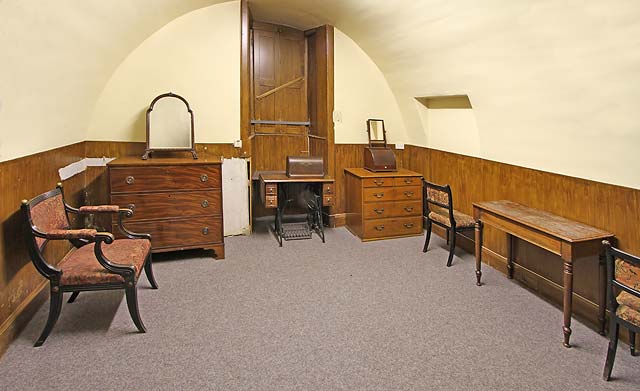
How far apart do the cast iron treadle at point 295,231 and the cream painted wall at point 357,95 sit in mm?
1082

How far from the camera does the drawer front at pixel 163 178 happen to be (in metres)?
3.46

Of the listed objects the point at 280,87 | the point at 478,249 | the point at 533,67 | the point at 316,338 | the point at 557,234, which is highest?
the point at 280,87

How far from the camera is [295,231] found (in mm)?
4746

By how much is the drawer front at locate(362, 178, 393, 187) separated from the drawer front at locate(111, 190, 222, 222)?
58.6 inches

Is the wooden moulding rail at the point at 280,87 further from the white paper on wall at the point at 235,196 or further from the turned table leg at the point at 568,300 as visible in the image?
the turned table leg at the point at 568,300

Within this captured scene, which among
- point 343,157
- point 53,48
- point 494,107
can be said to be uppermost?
point 53,48

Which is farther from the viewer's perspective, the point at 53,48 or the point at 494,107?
the point at 494,107

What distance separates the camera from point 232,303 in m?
2.93

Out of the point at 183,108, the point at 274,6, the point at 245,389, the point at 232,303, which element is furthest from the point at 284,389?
the point at 274,6

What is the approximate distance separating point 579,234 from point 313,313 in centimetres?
168

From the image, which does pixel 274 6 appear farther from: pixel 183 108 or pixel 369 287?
pixel 369 287

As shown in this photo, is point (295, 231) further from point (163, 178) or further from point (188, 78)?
point (188, 78)

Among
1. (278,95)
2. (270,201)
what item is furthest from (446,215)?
(278,95)

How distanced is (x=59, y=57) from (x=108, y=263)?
4.58 ft
